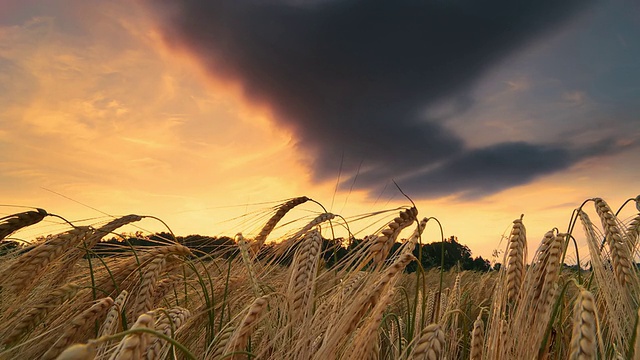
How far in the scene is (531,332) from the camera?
2.26m

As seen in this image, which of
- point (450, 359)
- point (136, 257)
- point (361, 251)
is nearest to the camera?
point (361, 251)

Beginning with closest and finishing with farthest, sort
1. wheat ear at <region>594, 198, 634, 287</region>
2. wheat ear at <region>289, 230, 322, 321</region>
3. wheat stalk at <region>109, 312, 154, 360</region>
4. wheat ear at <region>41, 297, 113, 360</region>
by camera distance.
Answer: wheat stalk at <region>109, 312, 154, 360</region> → wheat ear at <region>41, 297, 113, 360</region> → wheat ear at <region>289, 230, 322, 321</region> → wheat ear at <region>594, 198, 634, 287</region>

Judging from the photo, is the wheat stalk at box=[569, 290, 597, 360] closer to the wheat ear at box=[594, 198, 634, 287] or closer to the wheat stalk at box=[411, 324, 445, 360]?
the wheat stalk at box=[411, 324, 445, 360]

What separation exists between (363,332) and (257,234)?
1.97 m

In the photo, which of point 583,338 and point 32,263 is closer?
point 583,338

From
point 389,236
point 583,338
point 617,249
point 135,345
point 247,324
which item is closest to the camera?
point 135,345

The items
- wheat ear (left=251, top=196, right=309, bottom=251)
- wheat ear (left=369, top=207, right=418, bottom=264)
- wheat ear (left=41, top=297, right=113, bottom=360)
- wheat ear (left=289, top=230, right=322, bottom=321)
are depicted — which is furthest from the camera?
wheat ear (left=251, top=196, right=309, bottom=251)

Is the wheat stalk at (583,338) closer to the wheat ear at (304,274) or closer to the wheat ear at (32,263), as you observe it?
the wheat ear at (304,274)

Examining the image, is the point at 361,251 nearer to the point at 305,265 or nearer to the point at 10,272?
the point at 305,265

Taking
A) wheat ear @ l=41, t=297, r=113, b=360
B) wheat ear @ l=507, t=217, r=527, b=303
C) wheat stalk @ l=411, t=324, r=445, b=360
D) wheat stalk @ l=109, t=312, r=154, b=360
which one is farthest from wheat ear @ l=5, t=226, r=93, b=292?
wheat ear @ l=507, t=217, r=527, b=303

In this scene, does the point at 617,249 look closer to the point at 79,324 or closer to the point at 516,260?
the point at 516,260

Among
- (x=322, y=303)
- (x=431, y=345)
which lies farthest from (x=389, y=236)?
(x=431, y=345)

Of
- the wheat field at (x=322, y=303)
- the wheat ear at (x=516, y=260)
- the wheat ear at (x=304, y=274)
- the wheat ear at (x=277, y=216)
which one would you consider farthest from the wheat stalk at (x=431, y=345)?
the wheat ear at (x=277, y=216)

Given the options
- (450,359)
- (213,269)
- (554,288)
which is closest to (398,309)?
(450,359)
